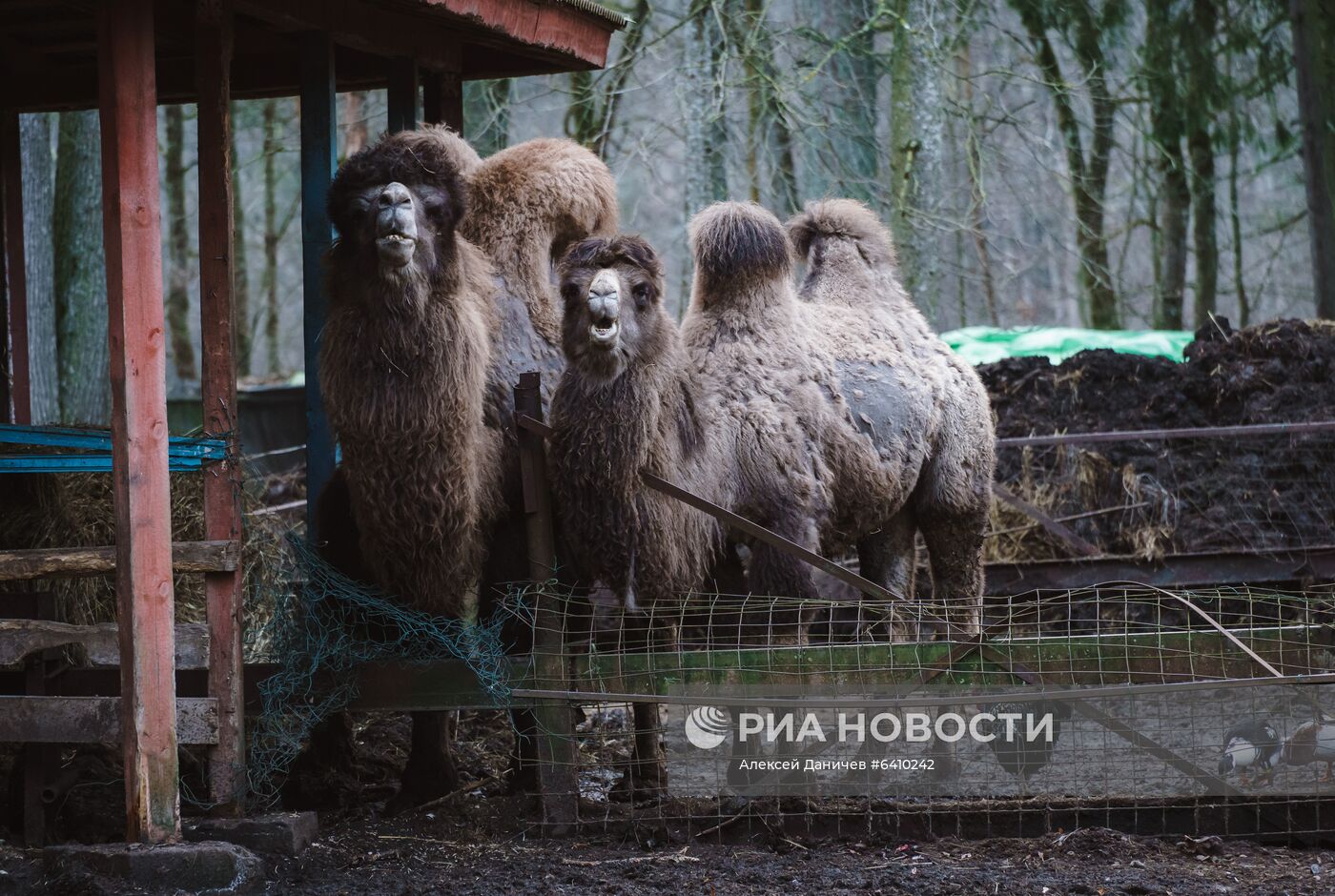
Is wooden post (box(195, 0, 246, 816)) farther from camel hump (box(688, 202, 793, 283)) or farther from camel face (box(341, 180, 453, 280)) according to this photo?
camel hump (box(688, 202, 793, 283))

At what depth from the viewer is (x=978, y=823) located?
532 cm

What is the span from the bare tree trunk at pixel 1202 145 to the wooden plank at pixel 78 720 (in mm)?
13449

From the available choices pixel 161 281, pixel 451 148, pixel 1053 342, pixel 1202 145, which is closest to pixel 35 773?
pixel 161 281

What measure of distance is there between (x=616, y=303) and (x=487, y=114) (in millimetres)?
9169

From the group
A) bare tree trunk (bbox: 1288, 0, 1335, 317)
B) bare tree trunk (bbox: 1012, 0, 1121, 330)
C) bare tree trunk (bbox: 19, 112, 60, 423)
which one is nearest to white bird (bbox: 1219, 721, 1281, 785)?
bare tree trunk (bbox: 19, 112, 60, 423)

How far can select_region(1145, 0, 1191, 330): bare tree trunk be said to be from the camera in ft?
55.1

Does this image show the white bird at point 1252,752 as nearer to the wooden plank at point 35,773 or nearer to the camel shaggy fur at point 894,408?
the camel shaggy fur at point 894,408

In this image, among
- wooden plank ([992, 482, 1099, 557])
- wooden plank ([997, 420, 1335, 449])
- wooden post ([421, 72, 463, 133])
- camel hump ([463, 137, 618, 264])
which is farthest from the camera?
wooden plank ([992, 482, 1099, 557])

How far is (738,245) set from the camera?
6633mm

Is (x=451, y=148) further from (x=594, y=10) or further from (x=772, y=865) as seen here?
(x=772, y=865)

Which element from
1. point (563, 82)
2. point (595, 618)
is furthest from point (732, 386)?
point (563, 82)

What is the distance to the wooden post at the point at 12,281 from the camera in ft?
22.6

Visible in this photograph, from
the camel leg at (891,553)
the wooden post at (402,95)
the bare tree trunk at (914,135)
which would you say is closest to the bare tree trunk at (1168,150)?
the bare tree trunk at (914,135)

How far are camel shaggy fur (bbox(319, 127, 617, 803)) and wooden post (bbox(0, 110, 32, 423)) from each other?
2081mm
